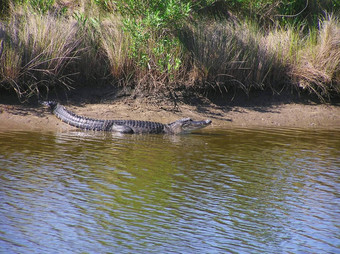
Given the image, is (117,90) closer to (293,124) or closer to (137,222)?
(293,124)

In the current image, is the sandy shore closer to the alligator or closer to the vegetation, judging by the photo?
the alligator

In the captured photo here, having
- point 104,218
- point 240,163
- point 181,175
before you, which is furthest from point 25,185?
point 240,163

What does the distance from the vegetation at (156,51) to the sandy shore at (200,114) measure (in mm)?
388

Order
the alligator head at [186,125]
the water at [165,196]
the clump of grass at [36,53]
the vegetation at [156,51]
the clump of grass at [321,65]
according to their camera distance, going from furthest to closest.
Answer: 1. the clump of grass at [321,65]
2. the vegetation at [156,51]
3. the alligator head at [186,125]
4. the clump of grass at [36,53]
5. the water at [165,196]

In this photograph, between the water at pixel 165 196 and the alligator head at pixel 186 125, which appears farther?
the alligator head at pixel 186 125

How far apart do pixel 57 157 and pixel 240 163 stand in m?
2.58

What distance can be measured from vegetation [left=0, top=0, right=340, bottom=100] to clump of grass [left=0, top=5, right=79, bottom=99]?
2 centimetres

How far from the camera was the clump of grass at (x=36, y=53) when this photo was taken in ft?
30.3

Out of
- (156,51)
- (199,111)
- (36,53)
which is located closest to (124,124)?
(156,51)

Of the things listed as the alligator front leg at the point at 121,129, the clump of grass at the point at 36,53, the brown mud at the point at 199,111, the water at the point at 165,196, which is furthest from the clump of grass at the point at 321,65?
the clump of grass at the point at 36,53

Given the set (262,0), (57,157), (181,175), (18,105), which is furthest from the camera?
(262,0)

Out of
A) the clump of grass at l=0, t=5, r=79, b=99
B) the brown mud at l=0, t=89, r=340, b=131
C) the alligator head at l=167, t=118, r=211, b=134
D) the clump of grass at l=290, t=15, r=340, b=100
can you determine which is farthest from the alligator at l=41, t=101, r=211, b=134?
the clump of grass at l=290, t=15, r=340, b=100

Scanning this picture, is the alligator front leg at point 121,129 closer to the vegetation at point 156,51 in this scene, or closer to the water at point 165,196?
the water at point 165,196

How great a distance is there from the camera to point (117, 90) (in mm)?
10445
